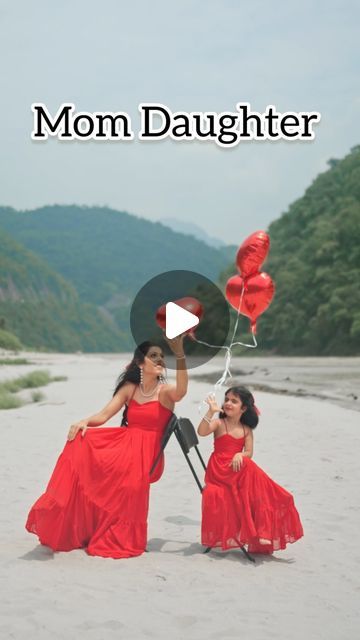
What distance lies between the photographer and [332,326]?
5406cm

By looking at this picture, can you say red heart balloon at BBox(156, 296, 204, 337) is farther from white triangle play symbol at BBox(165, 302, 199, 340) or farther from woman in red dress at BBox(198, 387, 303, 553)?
woman in red dress at BBox(198, 387, 303, 553)

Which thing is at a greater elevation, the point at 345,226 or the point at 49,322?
the point at 345,226

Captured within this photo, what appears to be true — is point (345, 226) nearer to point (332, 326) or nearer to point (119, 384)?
point (332, 326)

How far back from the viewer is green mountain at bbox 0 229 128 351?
96.1m

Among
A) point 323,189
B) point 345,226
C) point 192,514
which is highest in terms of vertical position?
point 323,189

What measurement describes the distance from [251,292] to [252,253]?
0.29m

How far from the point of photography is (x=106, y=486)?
192 inches

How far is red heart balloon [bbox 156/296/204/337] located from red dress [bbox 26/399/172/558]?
78 centimetres

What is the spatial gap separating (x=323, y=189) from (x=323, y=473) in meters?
63.4

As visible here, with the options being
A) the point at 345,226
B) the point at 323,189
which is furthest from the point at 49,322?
the point at 345,226

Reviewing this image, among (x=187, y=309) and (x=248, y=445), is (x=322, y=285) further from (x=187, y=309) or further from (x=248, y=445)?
(x=187, y=309)

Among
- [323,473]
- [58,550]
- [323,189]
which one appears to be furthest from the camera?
[323,189]

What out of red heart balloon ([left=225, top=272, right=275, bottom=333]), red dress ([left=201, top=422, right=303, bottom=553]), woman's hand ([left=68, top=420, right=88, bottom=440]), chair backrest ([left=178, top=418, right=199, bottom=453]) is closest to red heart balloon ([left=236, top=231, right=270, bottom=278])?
red heart balloon ([left=225, top=272, right=275, bottom=333])

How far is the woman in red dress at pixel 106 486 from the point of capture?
4.86 metres
